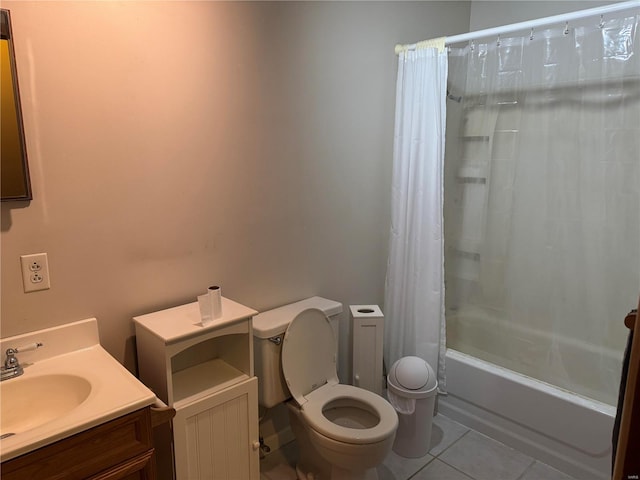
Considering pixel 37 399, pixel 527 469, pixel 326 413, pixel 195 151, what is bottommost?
pixel 527 469

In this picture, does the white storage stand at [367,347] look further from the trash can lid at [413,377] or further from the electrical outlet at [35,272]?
the electrical outlet at [35,272]

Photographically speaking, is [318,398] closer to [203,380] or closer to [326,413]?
[326,413]

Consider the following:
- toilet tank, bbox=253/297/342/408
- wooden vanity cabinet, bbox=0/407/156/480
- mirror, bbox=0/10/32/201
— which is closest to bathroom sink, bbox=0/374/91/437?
wooden vanity cabinet, bbox=0/407/156/480

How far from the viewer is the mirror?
1274mm

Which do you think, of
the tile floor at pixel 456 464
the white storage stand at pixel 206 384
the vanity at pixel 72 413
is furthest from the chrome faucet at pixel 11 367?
the tile floor at pixel 456 464

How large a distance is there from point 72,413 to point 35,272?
52 cm

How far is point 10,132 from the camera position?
131 cm

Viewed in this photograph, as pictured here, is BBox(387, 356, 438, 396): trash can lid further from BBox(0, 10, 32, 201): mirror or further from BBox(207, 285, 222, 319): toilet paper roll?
BBox(0, 10, 32, 201): mirror

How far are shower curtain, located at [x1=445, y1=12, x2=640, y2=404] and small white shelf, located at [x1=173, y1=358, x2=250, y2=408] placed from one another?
5.14ft

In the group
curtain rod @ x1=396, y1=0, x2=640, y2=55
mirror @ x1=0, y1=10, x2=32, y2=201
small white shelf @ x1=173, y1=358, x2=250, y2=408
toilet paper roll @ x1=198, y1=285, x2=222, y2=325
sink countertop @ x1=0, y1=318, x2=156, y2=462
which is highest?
curtain rod @ x1=396, y1=0, x2=640, y2=55

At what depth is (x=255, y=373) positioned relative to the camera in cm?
196

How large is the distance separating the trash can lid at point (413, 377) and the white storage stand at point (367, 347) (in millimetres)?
112

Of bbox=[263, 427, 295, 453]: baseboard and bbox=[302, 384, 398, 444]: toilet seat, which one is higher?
bbox=[302, 384, 398, 444]: toilet seat

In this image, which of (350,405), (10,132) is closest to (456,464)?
(350,405)
